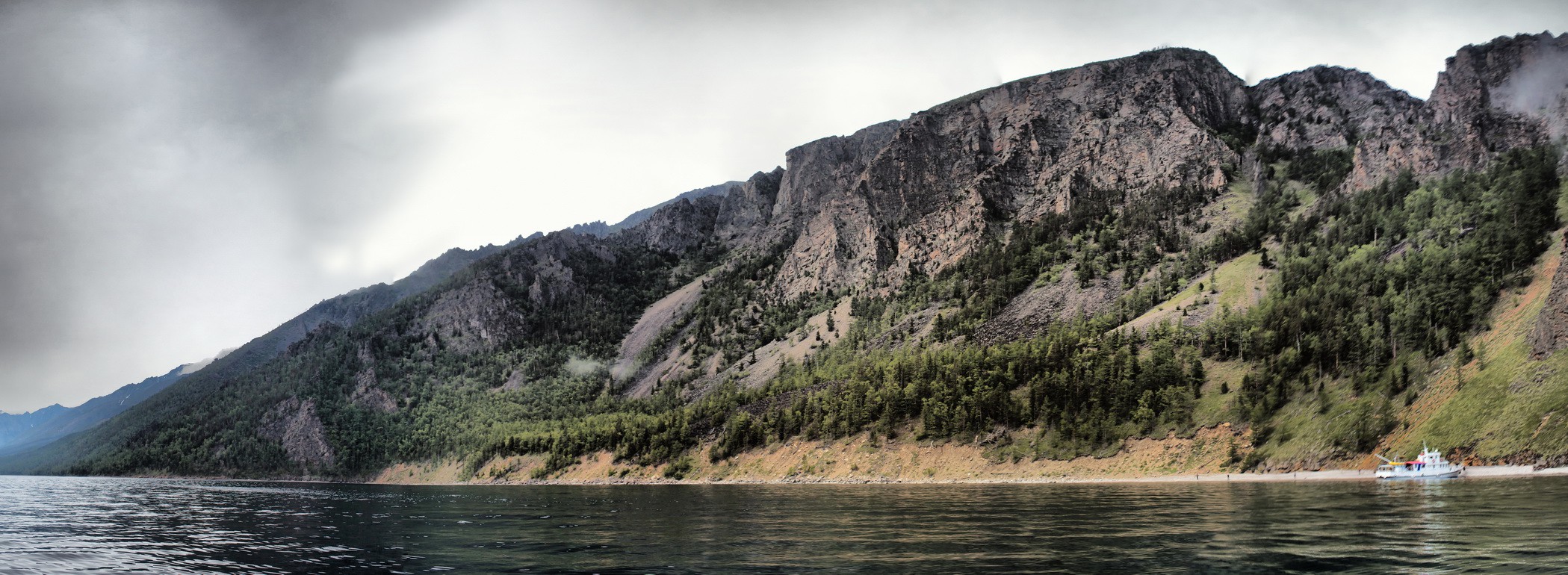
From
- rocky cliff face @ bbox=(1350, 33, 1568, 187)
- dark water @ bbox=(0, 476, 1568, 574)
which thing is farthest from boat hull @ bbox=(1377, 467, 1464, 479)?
rocky cliff face @ bbox=(1350, 33, 1568, 187)

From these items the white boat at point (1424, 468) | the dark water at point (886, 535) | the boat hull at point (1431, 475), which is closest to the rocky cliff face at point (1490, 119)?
the white boat at point (1424, 468)

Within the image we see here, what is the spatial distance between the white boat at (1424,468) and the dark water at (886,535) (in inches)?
309

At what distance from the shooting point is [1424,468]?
9231cm

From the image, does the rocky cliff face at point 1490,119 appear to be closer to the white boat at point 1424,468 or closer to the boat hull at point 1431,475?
the white boat at point 1424,468

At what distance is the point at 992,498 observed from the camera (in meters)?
84.3

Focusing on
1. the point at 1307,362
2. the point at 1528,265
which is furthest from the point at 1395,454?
the point at 1528,265

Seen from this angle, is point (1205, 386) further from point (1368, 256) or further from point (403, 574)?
point (403, 574)

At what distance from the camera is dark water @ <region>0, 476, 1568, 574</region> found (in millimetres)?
36188

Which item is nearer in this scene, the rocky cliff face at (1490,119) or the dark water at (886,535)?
the dark water at (886,535)

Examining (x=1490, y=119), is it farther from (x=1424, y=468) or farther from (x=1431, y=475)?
(x=1431, y=475)

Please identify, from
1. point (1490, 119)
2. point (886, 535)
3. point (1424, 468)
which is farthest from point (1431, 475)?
point (1490, 119)

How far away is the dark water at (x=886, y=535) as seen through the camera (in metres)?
36.2

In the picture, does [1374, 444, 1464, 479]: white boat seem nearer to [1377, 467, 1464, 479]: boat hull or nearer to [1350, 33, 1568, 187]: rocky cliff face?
[1377, 467, 1464, 479]: boat hull

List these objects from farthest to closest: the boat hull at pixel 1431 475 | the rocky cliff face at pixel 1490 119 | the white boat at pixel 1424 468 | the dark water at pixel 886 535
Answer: the rocky cliff face at pixel 1490 119, the white boat at pixel 1424 468, the boat hull at pixel 1431 475, the dark water at pixel 886 535
